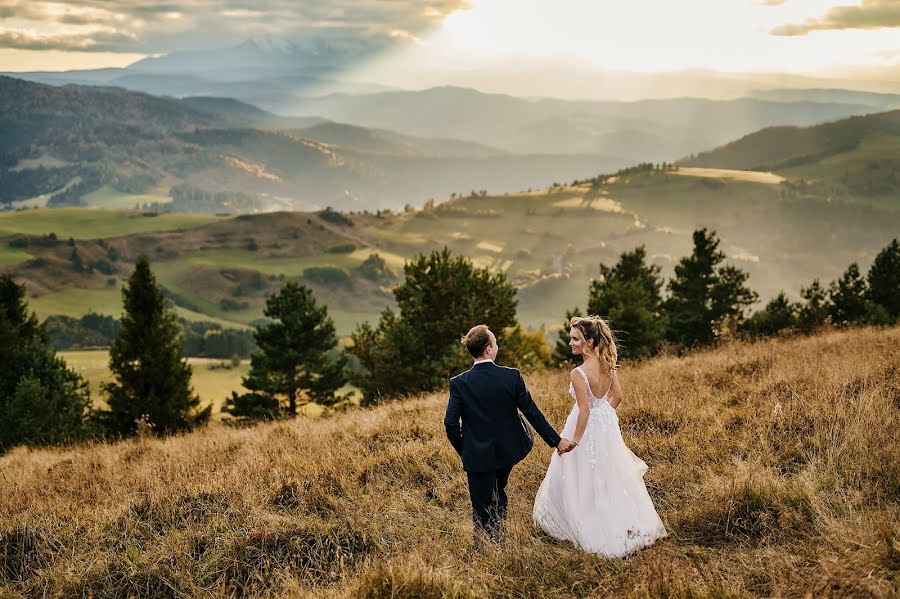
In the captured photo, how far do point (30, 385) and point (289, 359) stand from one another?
44.7 ft

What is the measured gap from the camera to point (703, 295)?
41.3m

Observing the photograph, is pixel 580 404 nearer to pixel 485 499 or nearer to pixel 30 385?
pixel 485 499

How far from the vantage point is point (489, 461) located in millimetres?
5820

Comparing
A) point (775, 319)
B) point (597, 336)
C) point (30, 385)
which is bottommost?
point (30, 385)

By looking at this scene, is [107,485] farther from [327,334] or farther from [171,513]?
[327,334]

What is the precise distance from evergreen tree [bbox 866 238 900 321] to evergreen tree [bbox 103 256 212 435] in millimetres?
41150

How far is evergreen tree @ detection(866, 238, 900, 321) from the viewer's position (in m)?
36.7

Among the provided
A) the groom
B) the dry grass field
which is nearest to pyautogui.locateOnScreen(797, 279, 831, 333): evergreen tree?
the dry grass field

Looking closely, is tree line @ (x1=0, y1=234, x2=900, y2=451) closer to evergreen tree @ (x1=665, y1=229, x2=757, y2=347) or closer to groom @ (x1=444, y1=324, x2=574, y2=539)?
evergreen tree @ (x1=665, y1=229, x2=757, y2=347)

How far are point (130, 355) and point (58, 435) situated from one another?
5.54m

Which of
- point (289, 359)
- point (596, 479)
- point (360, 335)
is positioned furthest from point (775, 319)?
point (596, 479)

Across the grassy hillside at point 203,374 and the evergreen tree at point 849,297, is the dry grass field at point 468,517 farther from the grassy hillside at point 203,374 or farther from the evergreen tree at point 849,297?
the grassy hillside at point 203,374

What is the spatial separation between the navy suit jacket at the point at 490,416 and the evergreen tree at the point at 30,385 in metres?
30.8

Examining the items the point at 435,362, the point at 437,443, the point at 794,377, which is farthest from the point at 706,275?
the point at 437,443
